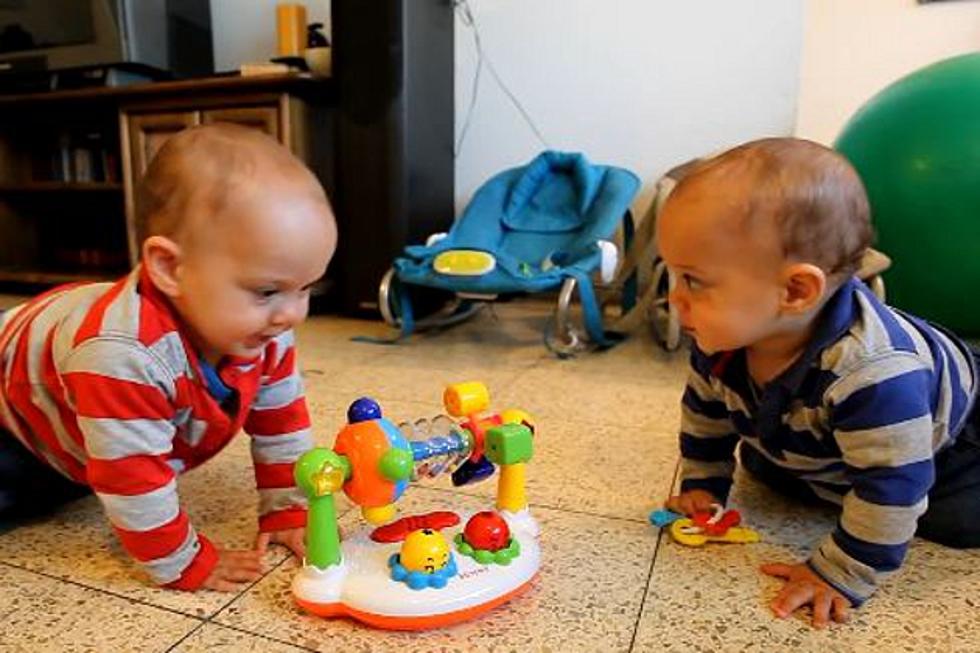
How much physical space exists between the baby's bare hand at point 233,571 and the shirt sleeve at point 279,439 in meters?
0.06

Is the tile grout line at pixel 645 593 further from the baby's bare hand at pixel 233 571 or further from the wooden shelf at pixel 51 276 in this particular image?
the wooden shelf at pixel 51 276

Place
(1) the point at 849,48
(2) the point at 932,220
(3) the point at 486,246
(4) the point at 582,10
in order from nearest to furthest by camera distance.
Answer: (2) the point at 932,220 → (3) the point at 486,246 → (1) the point at 849,48 → (4) the point at 582,10

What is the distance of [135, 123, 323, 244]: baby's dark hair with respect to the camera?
24.9 inches

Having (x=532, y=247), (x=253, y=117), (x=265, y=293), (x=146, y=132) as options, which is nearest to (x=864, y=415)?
(x=265, y=293)

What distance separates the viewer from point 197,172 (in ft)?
2.09

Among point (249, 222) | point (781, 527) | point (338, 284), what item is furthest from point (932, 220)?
point (338, 284)

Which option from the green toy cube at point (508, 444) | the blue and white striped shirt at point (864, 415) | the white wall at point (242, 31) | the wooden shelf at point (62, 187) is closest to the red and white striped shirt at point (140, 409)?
the green toy cube at point (508, 444)

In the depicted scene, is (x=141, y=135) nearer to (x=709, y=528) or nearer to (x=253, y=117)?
(x=253, y=117)

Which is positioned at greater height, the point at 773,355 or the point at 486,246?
the point at 773,355

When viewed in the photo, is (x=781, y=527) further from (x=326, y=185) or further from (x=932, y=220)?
(x=326, y=185)

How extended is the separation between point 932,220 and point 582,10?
1.24 metres

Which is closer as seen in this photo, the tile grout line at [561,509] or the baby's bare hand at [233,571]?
the baby's bare hand at [233,571]

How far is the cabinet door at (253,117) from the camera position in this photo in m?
2.10

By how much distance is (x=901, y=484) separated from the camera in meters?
0.65
